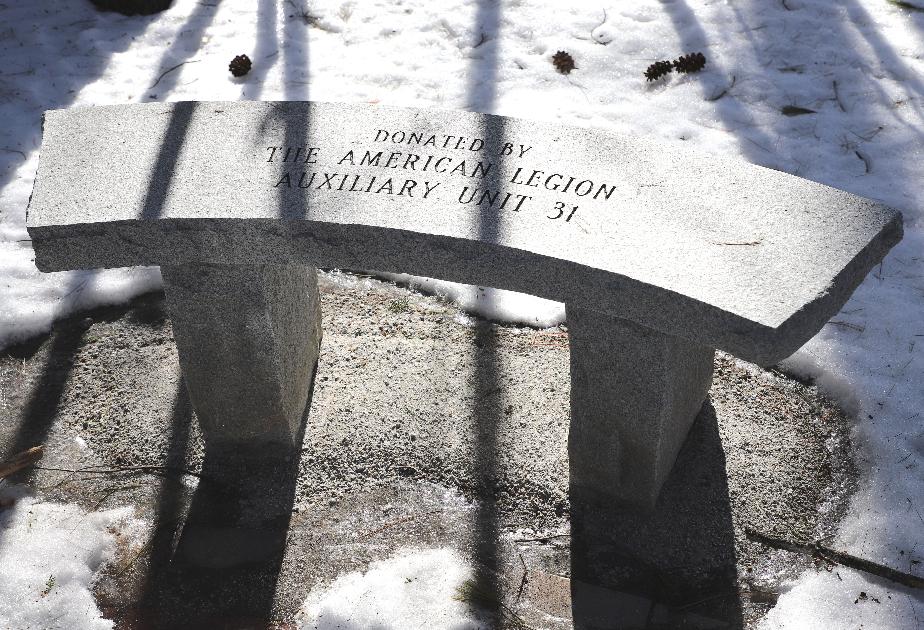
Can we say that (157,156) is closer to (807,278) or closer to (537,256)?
(537,256)

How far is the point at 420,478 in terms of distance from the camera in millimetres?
3307

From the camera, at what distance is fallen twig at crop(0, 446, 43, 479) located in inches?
132

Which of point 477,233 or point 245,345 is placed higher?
point 477,233

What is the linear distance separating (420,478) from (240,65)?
259 centimetres

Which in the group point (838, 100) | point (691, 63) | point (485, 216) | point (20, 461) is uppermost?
point (485, 216)

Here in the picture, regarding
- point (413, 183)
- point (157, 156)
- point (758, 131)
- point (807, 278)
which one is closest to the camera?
point (807, 278)

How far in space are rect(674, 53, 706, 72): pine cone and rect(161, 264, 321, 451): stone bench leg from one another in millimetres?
2207

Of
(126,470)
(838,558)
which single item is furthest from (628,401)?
(126,470)

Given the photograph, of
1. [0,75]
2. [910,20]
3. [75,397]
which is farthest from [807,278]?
[0,75]

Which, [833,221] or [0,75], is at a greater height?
[833,221]

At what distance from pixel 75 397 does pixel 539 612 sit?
1870 mm

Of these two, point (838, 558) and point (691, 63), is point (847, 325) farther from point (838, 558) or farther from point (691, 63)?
point (691, 63)

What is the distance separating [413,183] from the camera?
282cm

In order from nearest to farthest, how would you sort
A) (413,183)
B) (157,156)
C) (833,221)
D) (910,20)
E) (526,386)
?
(833,221), (413,183), (157,156), (526,386), (910,20)
